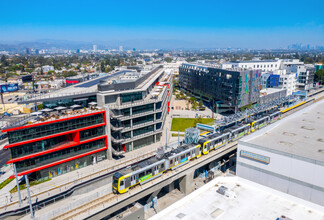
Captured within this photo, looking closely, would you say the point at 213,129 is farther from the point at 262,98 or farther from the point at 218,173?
the point at 262,98

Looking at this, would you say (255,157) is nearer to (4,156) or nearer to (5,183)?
(5,183)

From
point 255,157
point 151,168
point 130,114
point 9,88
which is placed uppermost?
point 130,114

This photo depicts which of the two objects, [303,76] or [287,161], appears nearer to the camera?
[287,161]

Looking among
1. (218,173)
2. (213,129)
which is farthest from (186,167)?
(213,129)

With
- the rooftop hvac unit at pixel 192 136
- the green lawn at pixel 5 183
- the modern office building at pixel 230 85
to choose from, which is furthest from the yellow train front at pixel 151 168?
the modern office building at pixel 230 85

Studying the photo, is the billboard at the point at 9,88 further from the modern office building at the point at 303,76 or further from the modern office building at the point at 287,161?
the modern office building at the point at 303,76

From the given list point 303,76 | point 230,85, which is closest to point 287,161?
point 230,85
